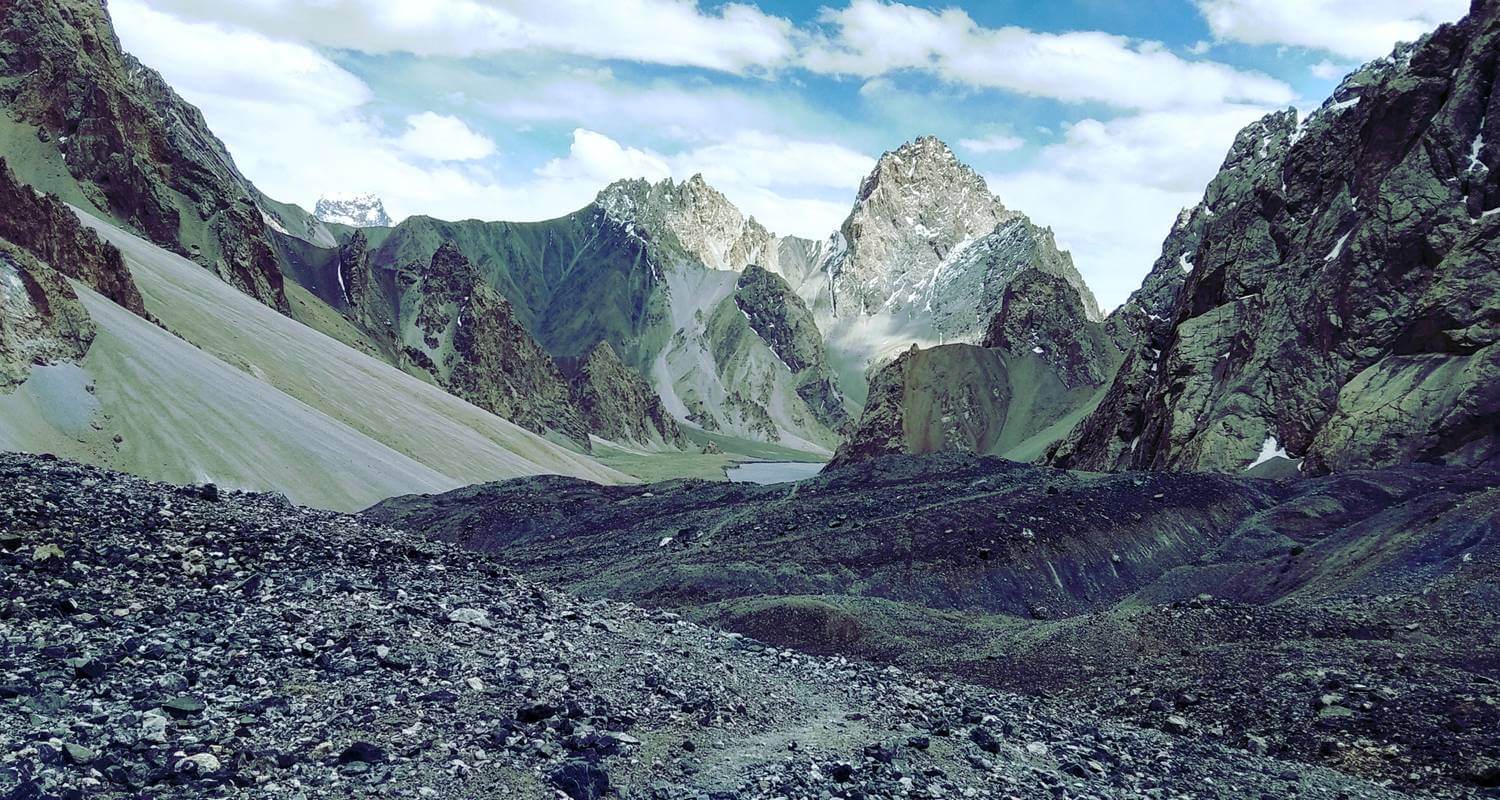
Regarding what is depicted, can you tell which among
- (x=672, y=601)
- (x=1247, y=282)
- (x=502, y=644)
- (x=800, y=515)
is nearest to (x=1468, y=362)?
(x=1247, y=282)

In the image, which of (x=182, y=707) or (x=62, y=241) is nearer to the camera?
(x=182, y=707)

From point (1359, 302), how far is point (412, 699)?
2772 inches

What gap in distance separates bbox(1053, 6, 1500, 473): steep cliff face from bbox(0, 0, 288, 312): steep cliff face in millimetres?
120092

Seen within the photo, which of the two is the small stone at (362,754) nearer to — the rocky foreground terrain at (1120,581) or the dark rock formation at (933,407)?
the rocky foreground terrain at (1120,581)

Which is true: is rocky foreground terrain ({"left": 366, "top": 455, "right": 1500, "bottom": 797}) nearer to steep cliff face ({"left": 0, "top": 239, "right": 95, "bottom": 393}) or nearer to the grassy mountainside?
the grassy mountainside

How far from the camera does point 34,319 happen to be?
5641 centimetres

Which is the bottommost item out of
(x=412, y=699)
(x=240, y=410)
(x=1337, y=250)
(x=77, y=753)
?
(x=240, y=410)

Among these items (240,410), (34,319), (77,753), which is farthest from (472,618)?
(240,410)

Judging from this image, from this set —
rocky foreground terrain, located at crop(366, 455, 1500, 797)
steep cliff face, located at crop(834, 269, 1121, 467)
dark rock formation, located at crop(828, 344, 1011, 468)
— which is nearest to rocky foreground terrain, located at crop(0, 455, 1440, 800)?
rocky foreground terrain, located at crop(366, 455, 1500, 797)

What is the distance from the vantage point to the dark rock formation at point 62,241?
83750 mm

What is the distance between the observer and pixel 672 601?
3581cm

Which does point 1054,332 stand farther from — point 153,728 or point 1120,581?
point 153,728

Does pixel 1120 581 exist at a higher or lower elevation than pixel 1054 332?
lower

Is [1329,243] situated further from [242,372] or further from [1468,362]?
[242,372]
